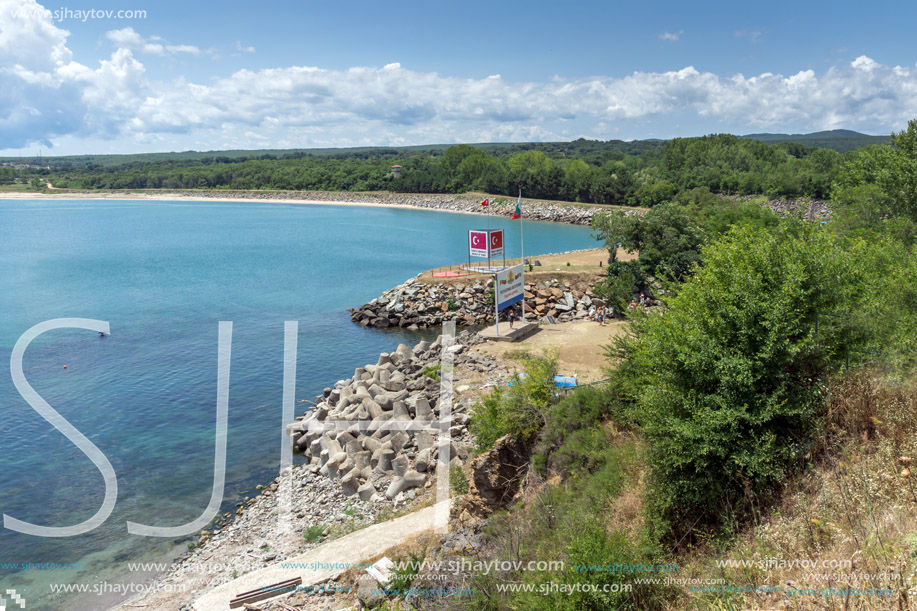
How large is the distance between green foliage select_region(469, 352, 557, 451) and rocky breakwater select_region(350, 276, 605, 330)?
70.7 ft

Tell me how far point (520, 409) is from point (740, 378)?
7.15 m

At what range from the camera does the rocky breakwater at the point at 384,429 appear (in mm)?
19078

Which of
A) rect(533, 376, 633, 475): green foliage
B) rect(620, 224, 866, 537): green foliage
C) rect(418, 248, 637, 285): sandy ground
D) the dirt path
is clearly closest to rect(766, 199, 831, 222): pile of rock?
rect(418, 248, 637, 285): sandy ground

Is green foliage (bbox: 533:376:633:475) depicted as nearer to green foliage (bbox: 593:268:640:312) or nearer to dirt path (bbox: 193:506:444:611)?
dirt path (bbox: 193:506:444:611)

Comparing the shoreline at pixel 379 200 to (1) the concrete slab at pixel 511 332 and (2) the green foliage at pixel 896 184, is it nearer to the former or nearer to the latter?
(2) the green foliage at pixel 896 184

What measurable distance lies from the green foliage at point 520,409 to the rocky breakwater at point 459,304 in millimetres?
Answer: 21561

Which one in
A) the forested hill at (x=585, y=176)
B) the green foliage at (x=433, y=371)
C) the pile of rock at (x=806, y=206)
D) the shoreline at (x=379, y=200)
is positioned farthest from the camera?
the shoreline at (x=379, y=200)

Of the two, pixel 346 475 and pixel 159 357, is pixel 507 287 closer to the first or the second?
pixel 346 475

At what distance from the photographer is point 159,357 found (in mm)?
33469

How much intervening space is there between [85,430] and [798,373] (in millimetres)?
25976

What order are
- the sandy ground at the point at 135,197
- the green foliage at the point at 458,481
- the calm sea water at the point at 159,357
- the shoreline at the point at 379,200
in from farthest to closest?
the sandy ground at the point at 135,197 < the shoreline at the point at 379,200 < the calm sea water at the point at 159,357 < the green foliage at the point at 458,481

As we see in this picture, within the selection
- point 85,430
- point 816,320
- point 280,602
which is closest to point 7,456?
point 85,430

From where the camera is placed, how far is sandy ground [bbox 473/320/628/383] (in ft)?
81.9

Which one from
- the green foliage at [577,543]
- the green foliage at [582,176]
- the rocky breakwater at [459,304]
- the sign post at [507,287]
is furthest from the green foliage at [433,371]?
the green foliage at [582,176]
